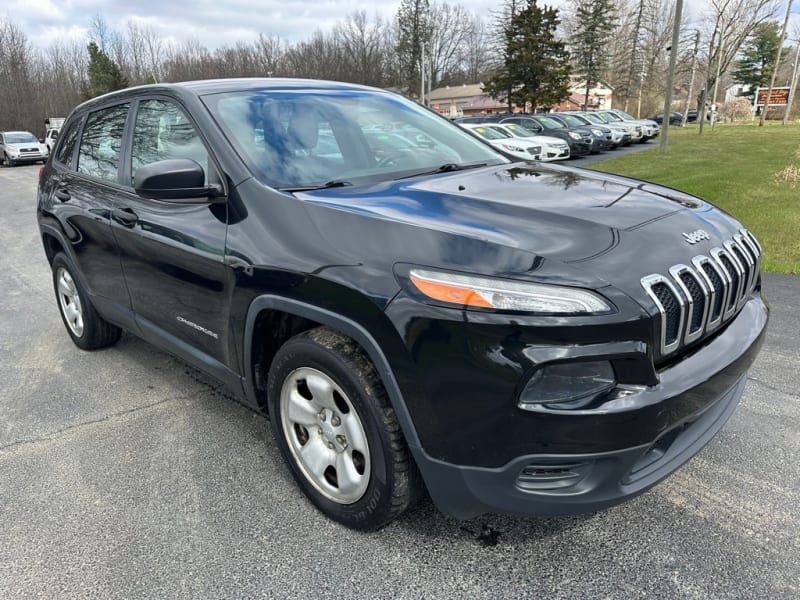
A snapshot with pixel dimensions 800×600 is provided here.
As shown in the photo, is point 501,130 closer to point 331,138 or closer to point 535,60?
point 331,138

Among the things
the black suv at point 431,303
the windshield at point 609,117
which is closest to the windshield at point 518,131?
the windshield at point 609,117

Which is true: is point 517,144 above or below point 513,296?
below

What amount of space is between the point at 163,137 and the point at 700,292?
106 inches

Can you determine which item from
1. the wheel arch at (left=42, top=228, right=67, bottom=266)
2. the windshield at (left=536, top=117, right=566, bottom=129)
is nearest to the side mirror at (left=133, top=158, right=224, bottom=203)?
the wheel arch at (left=42, top=228, right=67, bottom=266)

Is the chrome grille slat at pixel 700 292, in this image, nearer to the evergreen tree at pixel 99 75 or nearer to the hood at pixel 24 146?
the hood at pixel 24 146

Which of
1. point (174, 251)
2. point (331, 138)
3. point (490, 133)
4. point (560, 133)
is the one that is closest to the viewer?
point (174, 251)

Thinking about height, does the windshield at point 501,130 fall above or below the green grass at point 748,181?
above

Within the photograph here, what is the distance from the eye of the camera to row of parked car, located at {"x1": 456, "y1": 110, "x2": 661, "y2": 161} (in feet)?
58.1

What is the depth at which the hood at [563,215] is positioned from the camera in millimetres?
1893

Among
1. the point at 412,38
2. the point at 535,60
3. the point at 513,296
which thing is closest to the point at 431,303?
the point at 513,296

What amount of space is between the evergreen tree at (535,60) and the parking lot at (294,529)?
142 ft

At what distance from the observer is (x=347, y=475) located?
7.60ft

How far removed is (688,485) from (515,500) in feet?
3.87

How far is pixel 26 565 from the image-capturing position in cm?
229
